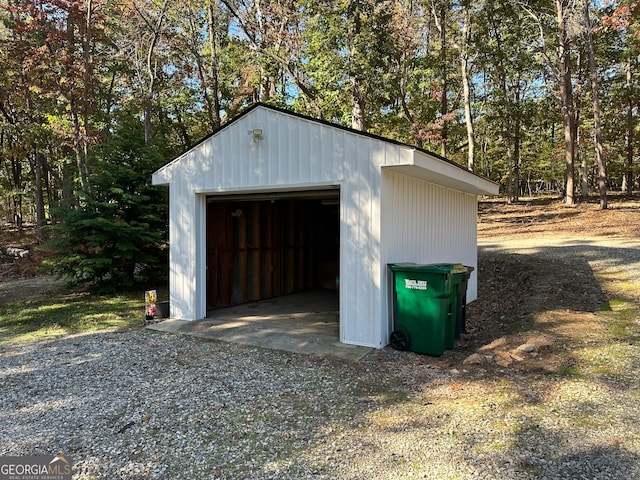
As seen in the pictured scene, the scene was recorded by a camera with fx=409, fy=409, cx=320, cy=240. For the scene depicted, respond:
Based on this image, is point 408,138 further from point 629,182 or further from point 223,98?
point 629,182

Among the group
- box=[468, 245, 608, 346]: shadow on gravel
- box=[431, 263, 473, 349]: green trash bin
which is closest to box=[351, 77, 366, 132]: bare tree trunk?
box=[468, 245, 608, 346]: shadow on gravel

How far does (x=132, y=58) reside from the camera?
15805mm

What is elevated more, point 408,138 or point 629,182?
point 408,138

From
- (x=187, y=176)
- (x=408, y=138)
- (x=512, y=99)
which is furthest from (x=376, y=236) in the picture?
(x=512, y=99)

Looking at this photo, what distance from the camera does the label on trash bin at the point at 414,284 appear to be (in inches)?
186

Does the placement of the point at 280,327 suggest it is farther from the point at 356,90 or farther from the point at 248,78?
the point at 248,78

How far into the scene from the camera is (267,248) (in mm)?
8867

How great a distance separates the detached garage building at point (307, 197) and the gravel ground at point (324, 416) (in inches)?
48.7

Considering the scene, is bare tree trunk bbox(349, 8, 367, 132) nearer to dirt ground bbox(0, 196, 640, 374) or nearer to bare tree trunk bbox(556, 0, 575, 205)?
dirt ground bbox(0, 196, 640, 374)

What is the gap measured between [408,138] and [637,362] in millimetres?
13148

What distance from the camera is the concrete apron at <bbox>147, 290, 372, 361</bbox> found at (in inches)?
202

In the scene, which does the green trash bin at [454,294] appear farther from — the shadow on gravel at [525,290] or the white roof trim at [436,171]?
the white roof trim at [436,171]

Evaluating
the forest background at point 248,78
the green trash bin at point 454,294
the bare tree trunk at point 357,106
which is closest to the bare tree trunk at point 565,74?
the forest background at point 248,78

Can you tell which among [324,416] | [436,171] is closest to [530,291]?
[436,171]
